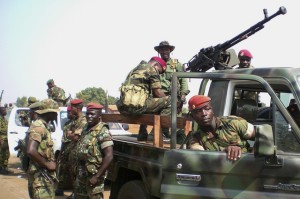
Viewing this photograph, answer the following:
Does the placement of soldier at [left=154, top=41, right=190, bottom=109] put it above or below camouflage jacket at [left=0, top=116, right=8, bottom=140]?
above

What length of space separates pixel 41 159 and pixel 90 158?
49cm

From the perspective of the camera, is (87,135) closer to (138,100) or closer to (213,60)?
(138,100)

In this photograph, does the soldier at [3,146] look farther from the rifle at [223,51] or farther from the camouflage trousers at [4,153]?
the rifle at [223,51]

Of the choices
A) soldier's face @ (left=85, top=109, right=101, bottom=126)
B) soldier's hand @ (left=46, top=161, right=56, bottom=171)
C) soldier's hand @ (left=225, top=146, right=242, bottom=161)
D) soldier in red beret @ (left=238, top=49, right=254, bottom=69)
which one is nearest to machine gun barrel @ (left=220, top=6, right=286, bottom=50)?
soldier in red beret @ (left=238, top=49, right=254, bottom=69)

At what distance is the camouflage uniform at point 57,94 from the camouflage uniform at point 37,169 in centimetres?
658

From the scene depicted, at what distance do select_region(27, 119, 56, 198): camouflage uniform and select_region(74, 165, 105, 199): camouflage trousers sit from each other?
0.26 m

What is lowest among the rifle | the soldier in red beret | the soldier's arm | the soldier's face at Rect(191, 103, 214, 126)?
the soldier's arm

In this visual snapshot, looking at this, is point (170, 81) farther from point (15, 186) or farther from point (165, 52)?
point (15, 186)

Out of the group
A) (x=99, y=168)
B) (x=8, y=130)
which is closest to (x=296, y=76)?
(x=99, y=168)

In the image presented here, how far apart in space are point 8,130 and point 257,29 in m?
7.21

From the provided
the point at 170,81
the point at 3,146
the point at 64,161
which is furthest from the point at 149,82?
the point at 3,146

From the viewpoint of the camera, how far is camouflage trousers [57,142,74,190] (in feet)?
22.8

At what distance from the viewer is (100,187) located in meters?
4.12

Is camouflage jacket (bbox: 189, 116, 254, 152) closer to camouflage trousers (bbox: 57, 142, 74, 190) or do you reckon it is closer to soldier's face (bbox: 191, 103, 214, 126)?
soldier's face (bbox: 191, 103, 214, 126)
